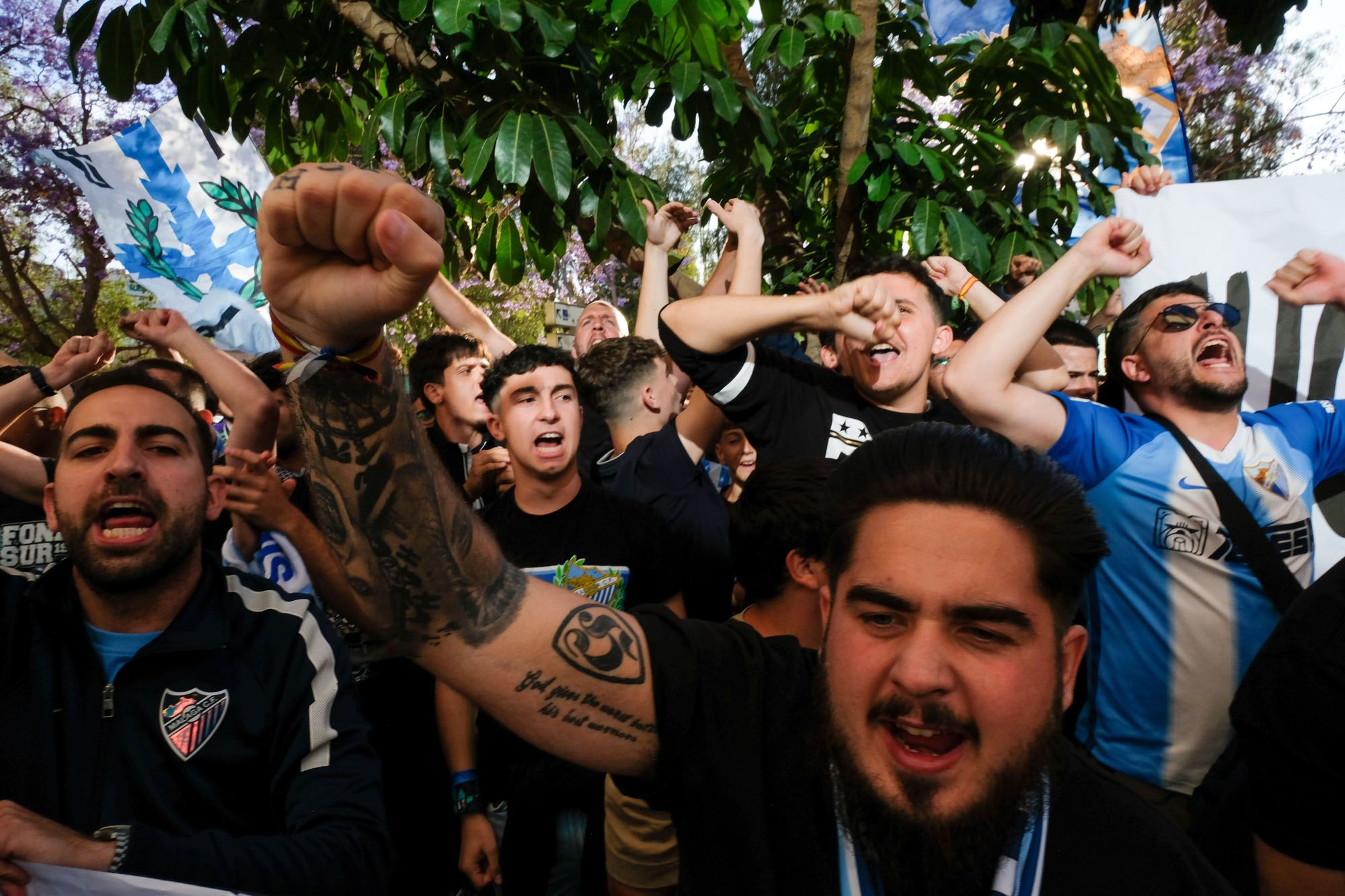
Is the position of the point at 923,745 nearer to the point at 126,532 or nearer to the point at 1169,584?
the point at 1169,584

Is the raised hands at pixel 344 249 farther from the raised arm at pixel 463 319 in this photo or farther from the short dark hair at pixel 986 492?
the raised arm at pixel 463 319

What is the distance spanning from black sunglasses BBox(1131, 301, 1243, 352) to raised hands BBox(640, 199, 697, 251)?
70.7 inches

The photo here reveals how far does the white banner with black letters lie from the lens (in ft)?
10.9

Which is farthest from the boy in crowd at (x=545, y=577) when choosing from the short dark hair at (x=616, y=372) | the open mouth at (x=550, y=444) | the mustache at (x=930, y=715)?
the mustache at (x=930, y=715)

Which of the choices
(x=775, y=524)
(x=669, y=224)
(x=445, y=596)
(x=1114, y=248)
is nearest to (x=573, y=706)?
(x=445, y=596)

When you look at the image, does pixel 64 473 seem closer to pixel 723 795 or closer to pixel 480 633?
pixel 480 633

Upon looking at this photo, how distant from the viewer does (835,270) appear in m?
4.27

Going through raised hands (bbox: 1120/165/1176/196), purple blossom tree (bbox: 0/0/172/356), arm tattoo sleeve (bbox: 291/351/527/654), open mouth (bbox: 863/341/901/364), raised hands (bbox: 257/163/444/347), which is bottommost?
arm tattoo sleeve (bbox: 291/351/527/654)

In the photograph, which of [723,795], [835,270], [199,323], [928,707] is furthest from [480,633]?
[199,323]

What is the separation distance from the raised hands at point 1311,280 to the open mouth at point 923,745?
247 centimetres

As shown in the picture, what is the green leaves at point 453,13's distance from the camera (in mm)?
2732

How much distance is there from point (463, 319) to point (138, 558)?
2.92m

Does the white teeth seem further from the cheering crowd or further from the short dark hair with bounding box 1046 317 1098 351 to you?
the short dark hair with bounding box 1046 317 1098 351

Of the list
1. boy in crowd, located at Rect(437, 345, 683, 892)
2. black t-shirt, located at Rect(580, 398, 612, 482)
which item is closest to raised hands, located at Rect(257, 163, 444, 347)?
boy in crowd, located at Rect(437, 345, 683, 892)
